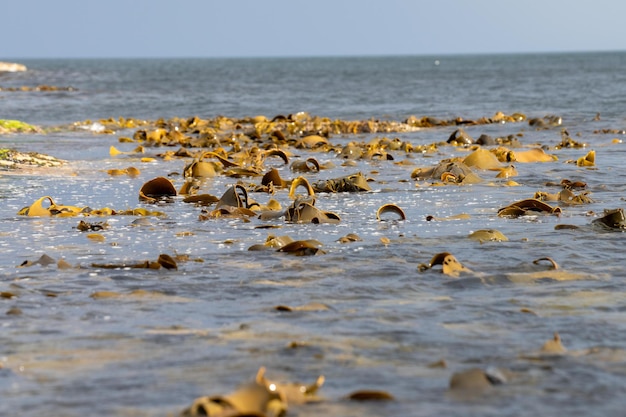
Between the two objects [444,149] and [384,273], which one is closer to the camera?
[384,273]

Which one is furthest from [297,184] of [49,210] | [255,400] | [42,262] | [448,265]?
[255,400]

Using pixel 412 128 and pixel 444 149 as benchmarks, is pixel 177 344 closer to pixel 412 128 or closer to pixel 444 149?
pixel 444 149

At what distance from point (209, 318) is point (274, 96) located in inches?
1545

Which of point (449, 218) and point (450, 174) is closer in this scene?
point (449, 218)

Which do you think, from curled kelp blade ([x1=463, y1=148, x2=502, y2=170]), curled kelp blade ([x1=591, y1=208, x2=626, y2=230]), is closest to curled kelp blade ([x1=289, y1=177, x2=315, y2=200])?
curled kelp blade ([x1=591, y1=208, x2=626, y2=230])

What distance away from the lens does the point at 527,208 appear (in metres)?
8.68

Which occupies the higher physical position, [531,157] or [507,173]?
[507,173]

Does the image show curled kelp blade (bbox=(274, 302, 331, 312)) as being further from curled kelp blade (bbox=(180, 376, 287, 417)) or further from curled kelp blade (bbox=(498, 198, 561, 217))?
curled kelp blade (bbox=(498, 198, 561, 217))

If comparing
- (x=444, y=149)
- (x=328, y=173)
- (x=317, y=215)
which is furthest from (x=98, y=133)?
(x=317, y=215)

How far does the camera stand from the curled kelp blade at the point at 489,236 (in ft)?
23.4

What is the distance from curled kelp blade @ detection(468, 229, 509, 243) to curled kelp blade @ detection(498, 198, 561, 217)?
1.34 m

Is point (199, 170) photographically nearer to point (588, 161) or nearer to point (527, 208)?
point (527, 208)

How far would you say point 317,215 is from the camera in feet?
27.3

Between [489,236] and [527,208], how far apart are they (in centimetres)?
168
